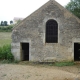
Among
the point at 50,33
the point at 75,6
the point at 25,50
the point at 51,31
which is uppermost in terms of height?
the point at 75,6

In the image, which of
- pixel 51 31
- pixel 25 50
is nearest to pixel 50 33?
pixel 51 31

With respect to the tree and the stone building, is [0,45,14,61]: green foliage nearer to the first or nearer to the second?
the stone building

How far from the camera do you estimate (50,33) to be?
1903 cm

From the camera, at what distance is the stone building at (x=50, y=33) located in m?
18.6

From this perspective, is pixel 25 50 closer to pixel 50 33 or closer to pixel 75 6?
pixel 50 33

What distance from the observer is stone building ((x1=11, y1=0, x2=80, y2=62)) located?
18.6 meters

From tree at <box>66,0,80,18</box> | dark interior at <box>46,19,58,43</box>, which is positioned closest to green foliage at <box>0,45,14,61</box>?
dark interior at <box>46,19,58,43</box>

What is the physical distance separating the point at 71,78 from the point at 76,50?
816cm

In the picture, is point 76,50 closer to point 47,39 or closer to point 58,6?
point 47,39

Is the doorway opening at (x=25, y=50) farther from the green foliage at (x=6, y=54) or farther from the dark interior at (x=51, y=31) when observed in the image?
the dark interior at (x=51, y=31)

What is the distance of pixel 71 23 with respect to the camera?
60.9ft

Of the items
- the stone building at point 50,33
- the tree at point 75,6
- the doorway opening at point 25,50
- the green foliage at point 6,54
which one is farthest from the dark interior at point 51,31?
the tree at point 75,6

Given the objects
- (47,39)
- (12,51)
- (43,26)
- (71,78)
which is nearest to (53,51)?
(47,39)

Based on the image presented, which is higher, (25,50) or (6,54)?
(25,50)
